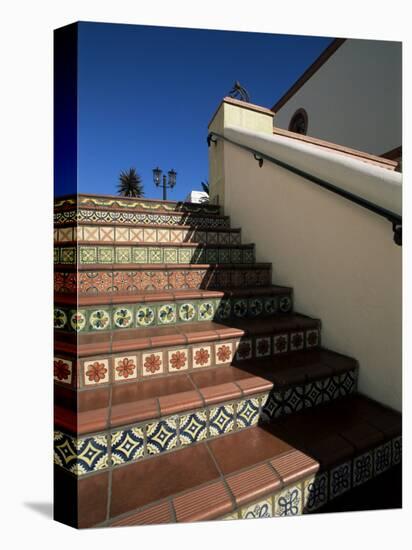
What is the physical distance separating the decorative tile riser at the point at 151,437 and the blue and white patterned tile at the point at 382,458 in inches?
20.8

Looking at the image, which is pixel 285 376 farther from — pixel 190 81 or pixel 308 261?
pixel 190 81

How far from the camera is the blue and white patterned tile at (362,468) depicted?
1.00 m

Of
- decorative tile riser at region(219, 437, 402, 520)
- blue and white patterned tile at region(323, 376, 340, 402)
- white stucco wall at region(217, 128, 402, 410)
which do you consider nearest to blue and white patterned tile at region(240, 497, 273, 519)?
decorative tile riser at region(219, 437, 402, 520)

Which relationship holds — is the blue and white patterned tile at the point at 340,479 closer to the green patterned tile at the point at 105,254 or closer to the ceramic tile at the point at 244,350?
the ceramic tile at the point at 244,350

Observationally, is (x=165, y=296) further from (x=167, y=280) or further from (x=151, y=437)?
(x=151, y=437)

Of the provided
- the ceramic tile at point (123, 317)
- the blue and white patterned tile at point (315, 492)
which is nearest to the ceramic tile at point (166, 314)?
the ceramic tile at point (123, 317)

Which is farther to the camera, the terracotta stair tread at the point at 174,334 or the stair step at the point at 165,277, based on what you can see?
the stair step at the point at 165,277

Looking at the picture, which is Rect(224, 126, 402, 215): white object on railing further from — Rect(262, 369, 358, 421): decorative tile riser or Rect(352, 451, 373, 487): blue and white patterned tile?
Rect(352, 451, 373, 487): blue and white patterned tile

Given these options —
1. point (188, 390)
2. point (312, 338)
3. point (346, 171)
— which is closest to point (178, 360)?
point (188, 390)

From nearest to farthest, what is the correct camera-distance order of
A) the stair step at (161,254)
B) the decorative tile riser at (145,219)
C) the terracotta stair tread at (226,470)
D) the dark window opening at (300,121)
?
1. the terracotta stair tread at (226,470)
2. the stair step at (161,254)
3. the decorative tile riser at (145,219)
4. the dark window opening at (300,121)

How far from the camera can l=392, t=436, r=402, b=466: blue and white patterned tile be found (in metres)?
A: 1.10

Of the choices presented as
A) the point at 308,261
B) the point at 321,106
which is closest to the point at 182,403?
the point at 308,261

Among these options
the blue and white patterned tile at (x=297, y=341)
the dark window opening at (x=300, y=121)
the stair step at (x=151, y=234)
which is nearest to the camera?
the blue and white patterned tile at (x=297, y=341)

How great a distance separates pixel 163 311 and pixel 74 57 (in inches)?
47.3
